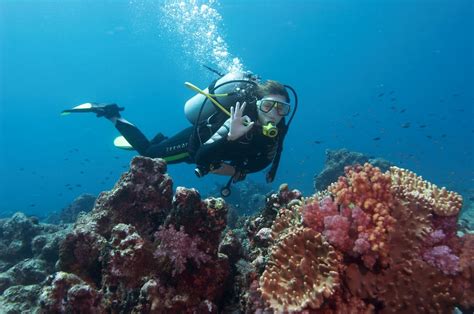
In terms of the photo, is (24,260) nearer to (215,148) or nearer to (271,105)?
(215,148)

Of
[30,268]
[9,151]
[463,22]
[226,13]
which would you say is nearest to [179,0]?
[226,13]

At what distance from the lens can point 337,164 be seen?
18.2 m

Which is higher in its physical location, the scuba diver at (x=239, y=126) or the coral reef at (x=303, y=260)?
the scuba diver at (x=239, y=126)

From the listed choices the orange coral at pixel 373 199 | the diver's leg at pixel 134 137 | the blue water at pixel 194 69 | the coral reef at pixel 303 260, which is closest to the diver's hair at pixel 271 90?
the coral reef at pixel 303 260

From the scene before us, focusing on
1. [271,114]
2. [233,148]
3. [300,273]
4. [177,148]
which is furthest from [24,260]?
[300,273]

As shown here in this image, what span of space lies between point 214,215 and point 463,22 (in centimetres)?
13282

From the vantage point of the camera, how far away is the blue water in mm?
83938

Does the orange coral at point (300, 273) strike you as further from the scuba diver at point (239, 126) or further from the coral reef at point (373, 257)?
the scuba diver at point (239, 126)

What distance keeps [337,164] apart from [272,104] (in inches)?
514

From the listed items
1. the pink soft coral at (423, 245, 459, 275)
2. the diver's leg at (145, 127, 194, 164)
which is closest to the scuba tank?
the diver's leg at (145, 127, 194, 164)

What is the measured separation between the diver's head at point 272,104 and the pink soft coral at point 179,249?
10.4 feet

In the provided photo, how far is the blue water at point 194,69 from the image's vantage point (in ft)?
275

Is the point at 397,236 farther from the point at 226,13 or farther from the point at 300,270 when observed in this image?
the point at 226,13

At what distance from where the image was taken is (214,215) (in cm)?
426
